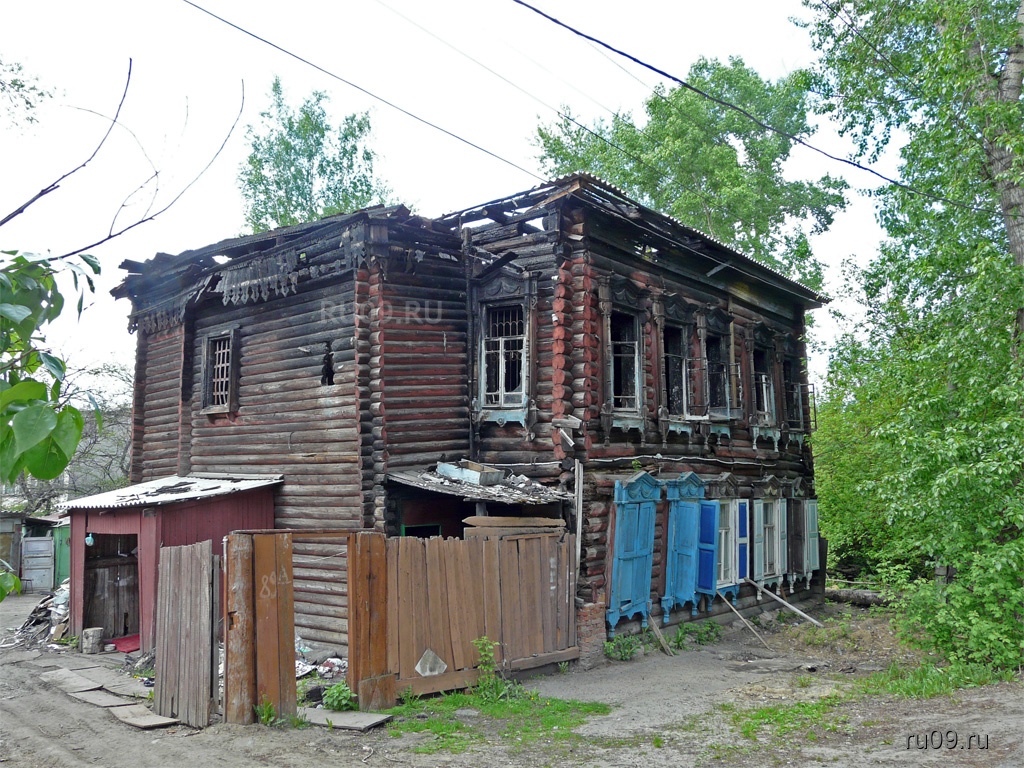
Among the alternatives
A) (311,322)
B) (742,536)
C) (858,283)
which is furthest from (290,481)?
(858,283)

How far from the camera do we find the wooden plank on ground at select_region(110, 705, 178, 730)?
8773mm

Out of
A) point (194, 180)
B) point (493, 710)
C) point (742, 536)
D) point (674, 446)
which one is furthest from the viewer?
point (742, 536)

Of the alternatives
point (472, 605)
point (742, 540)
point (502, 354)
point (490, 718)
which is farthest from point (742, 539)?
point (490, 718)

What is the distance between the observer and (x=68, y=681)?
11.4 metres

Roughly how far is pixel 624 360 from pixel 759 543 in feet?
19.0

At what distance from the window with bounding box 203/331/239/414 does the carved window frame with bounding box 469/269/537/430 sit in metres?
4.84

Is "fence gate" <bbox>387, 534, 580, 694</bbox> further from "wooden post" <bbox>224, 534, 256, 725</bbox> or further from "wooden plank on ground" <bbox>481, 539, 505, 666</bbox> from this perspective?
"wooden post" <bbox>224, 534, 256, 725</bbox>

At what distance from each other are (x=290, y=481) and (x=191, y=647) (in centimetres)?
560

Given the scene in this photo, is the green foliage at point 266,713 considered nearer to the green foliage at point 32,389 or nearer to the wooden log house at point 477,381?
the wooden log house at point 477,381

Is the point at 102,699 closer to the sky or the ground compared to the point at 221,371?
closer to the ground

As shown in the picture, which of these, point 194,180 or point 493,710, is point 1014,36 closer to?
point 493,710

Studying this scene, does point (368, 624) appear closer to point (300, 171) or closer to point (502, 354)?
point (502, 354)

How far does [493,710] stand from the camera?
966 cm

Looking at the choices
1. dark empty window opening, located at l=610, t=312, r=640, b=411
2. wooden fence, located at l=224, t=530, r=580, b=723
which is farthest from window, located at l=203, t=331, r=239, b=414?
dark empty window opening, located at l=610, t=312, r=640, b=411
